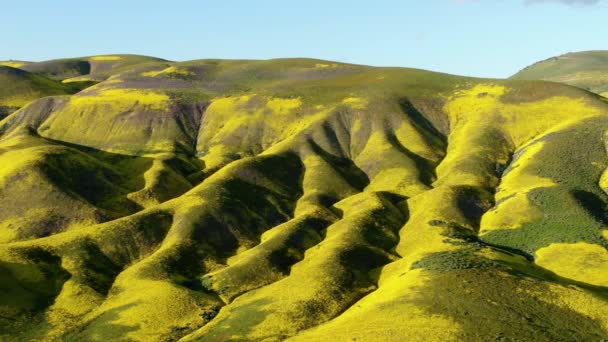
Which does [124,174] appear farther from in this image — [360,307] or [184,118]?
[360,307]

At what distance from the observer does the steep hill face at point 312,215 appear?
76.1m

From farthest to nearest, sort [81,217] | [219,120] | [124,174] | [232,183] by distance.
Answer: [219,120]
[124,174]
[232,183]
[81,217]

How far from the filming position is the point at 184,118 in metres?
182

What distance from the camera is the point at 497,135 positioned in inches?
6181

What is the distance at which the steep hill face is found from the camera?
7606 centimetres

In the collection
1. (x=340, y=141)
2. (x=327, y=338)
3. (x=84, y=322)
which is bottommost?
(x=84, y=322)

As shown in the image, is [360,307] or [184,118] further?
[184,118]

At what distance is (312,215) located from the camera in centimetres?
11675

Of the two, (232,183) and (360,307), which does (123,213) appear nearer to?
(232,183)

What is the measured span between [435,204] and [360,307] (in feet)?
148

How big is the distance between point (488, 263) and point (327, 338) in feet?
98.2

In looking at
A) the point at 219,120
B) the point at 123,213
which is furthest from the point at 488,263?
the point at 219,120

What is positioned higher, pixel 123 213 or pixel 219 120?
pixel 219 120

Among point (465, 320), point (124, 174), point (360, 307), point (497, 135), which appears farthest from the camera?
point (497, 135)
